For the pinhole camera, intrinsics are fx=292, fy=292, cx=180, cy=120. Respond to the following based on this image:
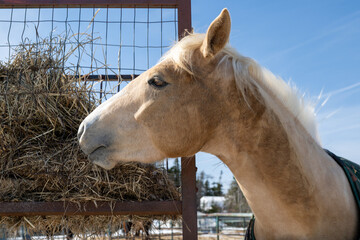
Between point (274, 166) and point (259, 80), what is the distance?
0.57 meters

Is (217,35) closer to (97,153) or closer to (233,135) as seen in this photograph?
(233,135)

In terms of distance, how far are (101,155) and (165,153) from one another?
405mm

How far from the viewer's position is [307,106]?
2096mm

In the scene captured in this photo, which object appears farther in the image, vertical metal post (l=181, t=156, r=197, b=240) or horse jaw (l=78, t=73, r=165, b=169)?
vertical metal post (l=181, t=156, r=197, b=240)

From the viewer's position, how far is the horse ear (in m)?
1.70

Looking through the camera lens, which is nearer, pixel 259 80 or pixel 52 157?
pixel 259 80

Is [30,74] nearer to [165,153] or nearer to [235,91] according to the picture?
[165,153]

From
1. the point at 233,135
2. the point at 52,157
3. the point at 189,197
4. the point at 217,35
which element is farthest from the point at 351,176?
the point at 52,157

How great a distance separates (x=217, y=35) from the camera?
1772mm

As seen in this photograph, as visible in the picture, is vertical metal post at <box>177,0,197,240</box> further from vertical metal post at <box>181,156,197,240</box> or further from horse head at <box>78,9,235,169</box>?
horse head at <box>78,9,235,169</box>

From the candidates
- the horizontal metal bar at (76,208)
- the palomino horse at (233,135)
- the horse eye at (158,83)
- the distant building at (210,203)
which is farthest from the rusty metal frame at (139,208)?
the distant building at (210,203)

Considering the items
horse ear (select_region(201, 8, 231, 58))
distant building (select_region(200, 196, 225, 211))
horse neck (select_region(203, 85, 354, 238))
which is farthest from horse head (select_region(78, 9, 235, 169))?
distant building (select_region(200, 196, 225, 211))

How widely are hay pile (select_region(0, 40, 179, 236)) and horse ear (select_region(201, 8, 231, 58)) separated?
1.12 m

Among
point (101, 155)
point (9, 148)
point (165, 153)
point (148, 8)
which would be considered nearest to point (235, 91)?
point (165, 153)
